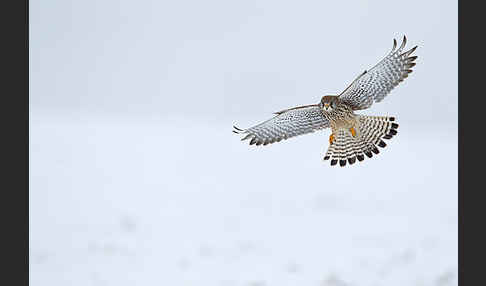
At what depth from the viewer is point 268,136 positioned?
326 centimetres

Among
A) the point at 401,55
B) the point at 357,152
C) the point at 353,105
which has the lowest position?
the point at 357,152

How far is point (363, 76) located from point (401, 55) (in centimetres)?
19

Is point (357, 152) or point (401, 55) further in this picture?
point (357, 152)

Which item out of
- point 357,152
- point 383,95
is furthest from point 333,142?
point 383,95

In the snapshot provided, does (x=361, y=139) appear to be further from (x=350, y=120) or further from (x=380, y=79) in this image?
(x=380, y=79)

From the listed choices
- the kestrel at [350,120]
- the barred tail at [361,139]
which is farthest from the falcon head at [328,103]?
the barred tail at [361,139]

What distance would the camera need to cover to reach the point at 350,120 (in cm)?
313

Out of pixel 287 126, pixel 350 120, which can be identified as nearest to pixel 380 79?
pixel 350 120

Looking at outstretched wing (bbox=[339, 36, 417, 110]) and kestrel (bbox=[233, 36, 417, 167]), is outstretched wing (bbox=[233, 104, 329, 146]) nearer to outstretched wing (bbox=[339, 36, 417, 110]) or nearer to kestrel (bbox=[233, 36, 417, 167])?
kestrel (bbox=[233, 36, 417, 167])

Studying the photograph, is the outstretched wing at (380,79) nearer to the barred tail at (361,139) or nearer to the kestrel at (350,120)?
the kestrel at (350,120)

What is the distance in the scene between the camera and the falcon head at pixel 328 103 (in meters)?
3.01

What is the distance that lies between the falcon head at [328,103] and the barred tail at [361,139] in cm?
21

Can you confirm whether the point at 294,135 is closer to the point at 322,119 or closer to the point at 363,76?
the point at 322,119

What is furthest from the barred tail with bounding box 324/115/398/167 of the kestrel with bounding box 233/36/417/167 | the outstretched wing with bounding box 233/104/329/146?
the outstretched wing with bounding box 233/104/329/146
